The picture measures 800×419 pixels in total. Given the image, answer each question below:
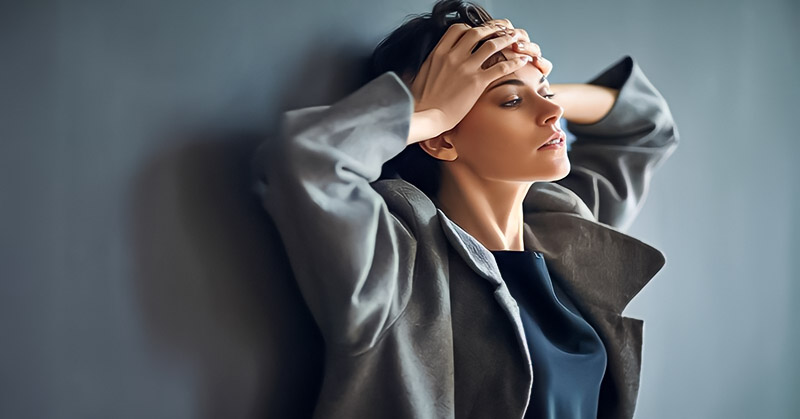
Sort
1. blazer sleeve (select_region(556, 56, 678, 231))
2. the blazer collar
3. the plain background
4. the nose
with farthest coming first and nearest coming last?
blazer sleeve (select_region(556, 56, 678, 231)) < the blazer collar < the nose < the plain background

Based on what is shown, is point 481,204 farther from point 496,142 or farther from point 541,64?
point 541,64

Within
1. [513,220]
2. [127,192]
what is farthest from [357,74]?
[127,192]

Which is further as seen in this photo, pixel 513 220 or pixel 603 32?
pixel 603 32

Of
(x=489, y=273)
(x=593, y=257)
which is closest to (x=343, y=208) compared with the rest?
(x=489, y=273)

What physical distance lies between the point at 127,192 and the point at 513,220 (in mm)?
643

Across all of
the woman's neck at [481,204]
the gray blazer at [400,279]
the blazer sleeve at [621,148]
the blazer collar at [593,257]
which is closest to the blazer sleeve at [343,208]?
the gray blazer at [400,279]

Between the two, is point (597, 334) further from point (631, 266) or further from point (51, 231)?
point (51, 231)

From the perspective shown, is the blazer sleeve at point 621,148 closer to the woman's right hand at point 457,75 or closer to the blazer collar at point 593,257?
the blazer collar at point 593,257

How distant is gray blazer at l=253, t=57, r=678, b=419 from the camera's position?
109cm

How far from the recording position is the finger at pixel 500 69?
51.3 inches

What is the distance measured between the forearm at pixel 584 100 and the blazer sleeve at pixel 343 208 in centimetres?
47

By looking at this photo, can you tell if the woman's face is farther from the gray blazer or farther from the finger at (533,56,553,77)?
the gray blazer

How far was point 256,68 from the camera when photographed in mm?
1243

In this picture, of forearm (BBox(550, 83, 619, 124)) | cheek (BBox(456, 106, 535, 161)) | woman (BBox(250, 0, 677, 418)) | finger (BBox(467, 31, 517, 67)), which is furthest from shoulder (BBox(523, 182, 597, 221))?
finger (BBox(467, 31, 517, 67))
